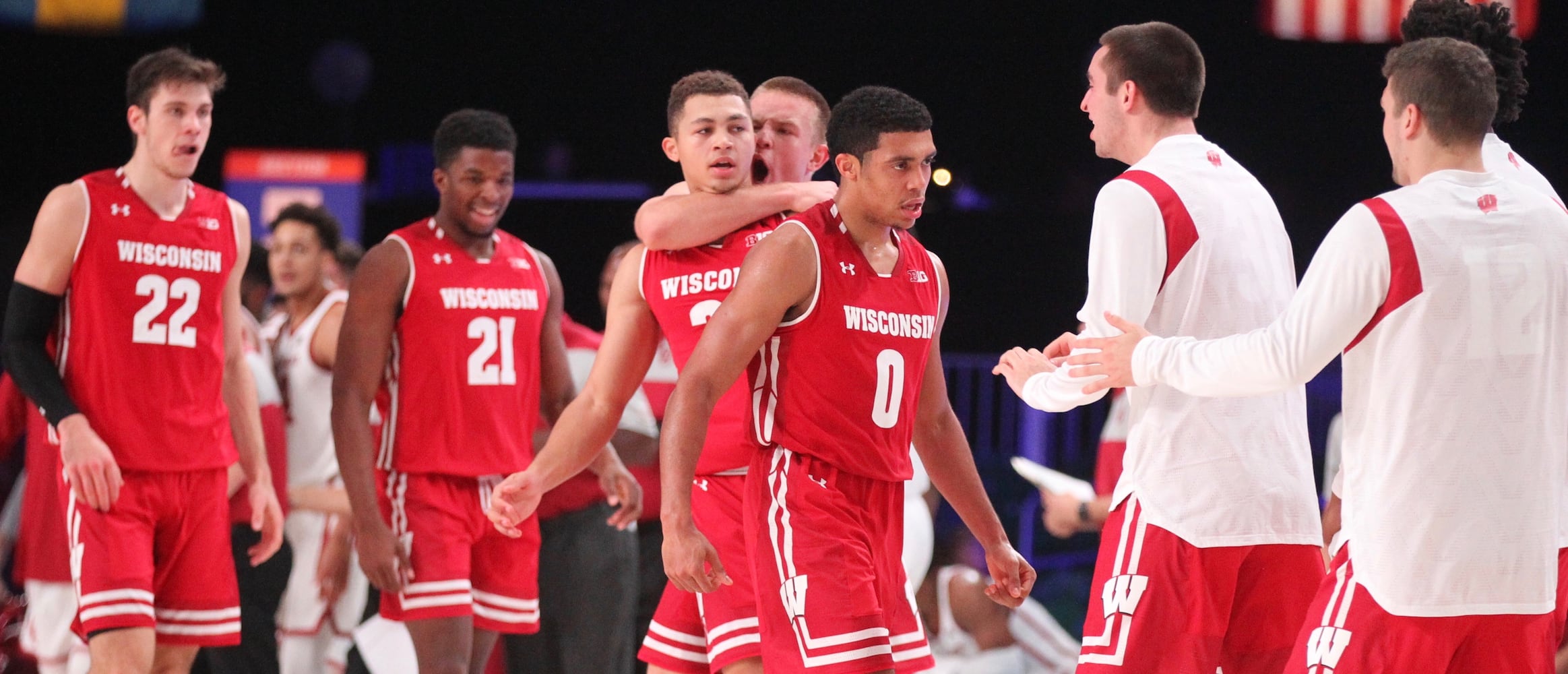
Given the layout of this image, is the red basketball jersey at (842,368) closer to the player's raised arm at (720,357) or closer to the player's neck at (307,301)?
the player's raised arm at (720,357)

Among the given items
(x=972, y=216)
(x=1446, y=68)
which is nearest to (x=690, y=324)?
(x=1446, y=68)

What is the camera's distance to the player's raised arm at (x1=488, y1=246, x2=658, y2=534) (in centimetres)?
437

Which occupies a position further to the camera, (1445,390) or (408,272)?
(408,272)

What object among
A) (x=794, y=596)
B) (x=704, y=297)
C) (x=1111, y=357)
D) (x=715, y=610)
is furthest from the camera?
(x=704, y=297)

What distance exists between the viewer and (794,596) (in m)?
3.70

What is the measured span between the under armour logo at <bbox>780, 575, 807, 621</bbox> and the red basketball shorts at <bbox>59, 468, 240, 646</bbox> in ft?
7.73

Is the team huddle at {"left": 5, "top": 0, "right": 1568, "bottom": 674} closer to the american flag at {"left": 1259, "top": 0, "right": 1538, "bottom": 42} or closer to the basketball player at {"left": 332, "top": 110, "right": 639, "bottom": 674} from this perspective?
the basketball player at {"left": 332, "top": 110, "right": 639, "bottom": 674}

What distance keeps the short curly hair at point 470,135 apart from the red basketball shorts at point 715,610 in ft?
6.17

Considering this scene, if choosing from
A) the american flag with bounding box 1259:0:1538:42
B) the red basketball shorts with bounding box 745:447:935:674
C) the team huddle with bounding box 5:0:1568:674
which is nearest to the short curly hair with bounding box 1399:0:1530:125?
the team huddle with bounding box 5:0:1568:674

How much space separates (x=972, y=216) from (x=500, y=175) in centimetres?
789

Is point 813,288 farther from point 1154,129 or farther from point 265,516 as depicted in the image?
point 265,516

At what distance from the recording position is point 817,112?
4.83 meters

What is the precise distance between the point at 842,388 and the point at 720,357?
0.33 metres

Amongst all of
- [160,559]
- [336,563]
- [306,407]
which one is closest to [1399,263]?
[160,559]
